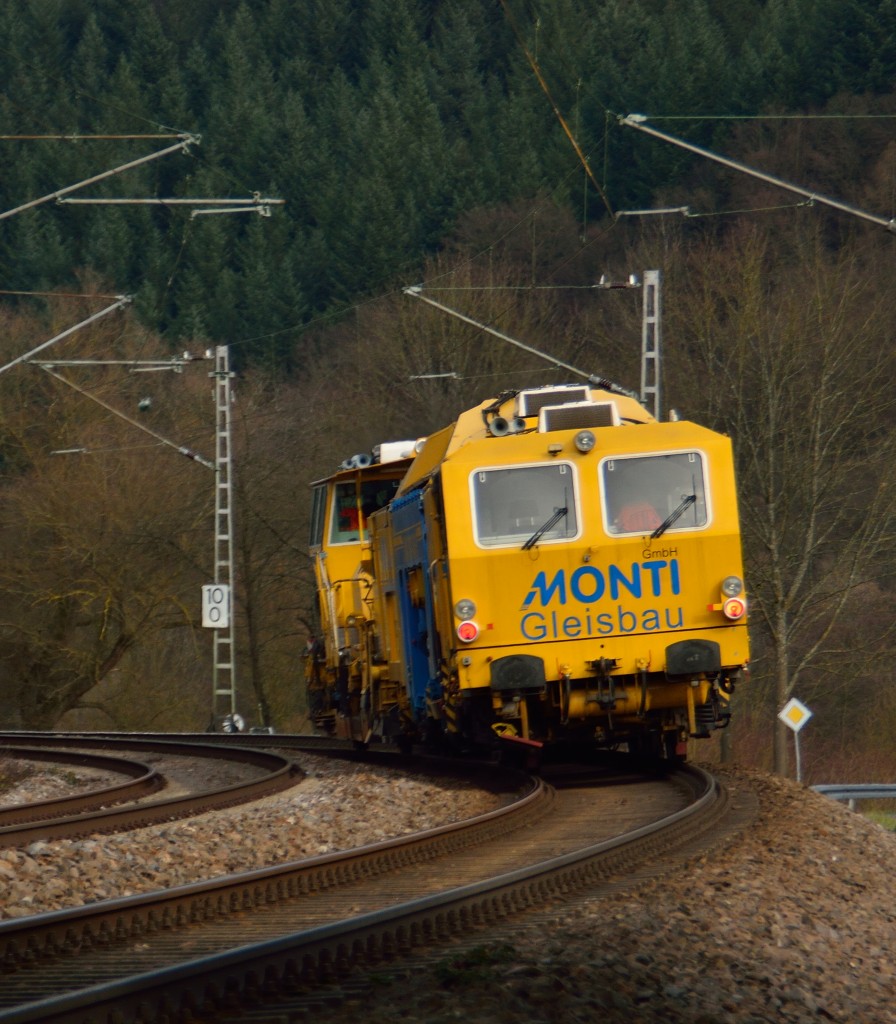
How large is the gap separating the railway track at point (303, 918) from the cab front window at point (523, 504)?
2.45 m

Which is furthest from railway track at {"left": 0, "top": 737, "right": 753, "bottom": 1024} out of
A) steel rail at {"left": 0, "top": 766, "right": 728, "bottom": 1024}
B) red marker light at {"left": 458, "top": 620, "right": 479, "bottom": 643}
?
red marker light at {"left": 458, "top": 620, "right": 479, "bottom": 643}

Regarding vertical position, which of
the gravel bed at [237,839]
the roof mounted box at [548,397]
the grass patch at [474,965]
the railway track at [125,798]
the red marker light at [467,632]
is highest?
the roof mounted box at [548,397]

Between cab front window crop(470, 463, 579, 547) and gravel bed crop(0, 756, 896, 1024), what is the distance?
2305 millimetres

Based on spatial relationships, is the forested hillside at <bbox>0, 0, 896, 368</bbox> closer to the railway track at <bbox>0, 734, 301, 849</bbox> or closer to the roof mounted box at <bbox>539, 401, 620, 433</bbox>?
the railway track at <bbox>0, 734, 301, 849</bbox>

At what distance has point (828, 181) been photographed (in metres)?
56.2

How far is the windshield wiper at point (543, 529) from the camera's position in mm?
13602

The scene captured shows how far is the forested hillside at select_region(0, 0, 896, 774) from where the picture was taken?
28.8 m

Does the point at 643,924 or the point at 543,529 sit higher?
the point at 543,529

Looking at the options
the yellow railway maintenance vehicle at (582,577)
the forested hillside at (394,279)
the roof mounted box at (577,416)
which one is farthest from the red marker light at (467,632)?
the forested hillside at (394,279)

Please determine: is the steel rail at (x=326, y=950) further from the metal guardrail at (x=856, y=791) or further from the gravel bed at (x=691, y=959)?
the metal guardrail at (x=856, y=791)

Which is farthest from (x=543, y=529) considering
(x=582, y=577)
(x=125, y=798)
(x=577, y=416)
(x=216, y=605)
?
(x=216, y=605)

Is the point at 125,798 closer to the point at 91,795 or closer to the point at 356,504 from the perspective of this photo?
the point at 91,795

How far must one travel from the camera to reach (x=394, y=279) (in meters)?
62.0

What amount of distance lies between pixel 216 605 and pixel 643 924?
25.3 m
